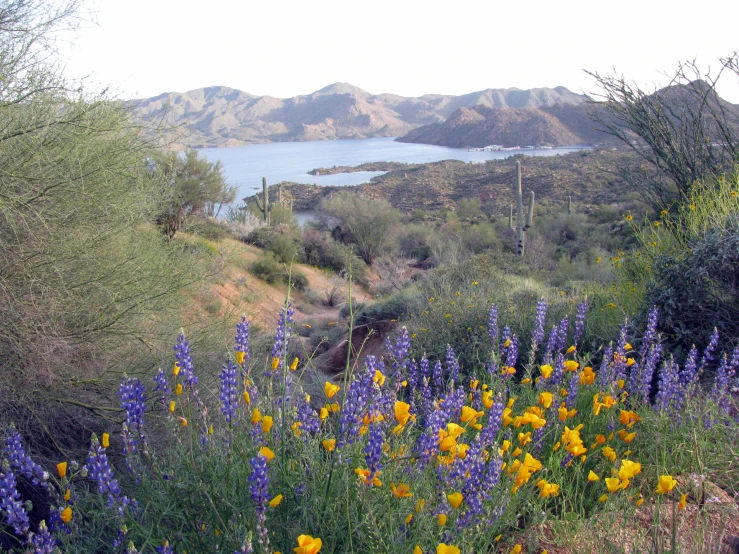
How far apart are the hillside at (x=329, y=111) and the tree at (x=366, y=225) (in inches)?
2952

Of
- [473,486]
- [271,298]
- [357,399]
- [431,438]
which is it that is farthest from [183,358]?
[271,298]

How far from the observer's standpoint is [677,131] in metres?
7.62

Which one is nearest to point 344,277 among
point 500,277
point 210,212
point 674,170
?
point 210,212

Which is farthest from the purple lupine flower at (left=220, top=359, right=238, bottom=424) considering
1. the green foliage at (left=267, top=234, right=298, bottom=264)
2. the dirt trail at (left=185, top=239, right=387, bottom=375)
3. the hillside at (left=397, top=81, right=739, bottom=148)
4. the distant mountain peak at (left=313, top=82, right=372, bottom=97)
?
the distant mountain peak at (left=313, top=82, right=372, bottom=97)

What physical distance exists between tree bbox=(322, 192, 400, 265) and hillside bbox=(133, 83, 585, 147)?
7497cm

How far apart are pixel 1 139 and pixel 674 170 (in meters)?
7.32

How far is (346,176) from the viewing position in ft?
181

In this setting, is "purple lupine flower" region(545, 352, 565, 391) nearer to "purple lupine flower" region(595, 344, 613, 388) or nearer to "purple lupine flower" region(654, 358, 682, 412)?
"purple lupine flower" region(595, 344, 613, 388)

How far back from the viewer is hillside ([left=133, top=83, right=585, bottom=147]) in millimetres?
111375

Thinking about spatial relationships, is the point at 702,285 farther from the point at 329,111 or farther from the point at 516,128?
the point at 329,111

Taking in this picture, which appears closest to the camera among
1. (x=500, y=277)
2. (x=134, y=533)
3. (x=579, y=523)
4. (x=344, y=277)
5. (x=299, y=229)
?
(x=134, y=533)

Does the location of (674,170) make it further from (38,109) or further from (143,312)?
(38,109)

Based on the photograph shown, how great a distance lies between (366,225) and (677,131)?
1875 cm

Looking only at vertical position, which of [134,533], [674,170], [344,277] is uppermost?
[674,170]
